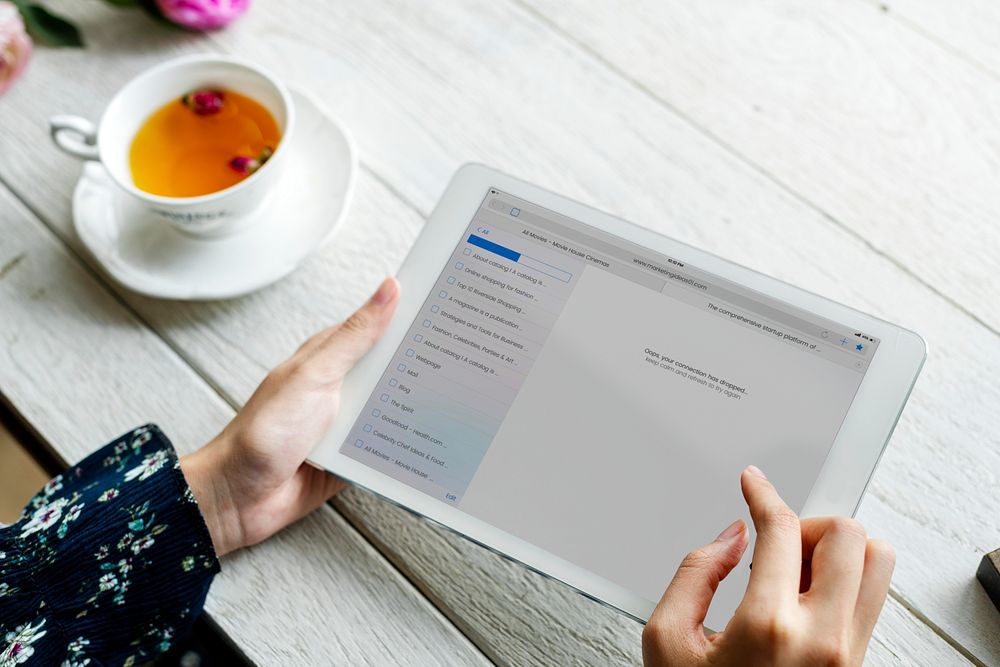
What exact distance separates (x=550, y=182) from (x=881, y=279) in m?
0.29

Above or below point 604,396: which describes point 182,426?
below

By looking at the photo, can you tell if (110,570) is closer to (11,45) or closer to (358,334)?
(358,334)

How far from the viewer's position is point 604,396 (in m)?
0.55

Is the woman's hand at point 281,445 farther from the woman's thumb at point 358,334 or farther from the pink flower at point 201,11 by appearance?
the pink flower at point 201,11

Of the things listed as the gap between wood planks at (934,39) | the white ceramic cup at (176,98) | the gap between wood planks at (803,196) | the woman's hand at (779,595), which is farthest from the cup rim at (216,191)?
the gap between wood planks at (934,39)

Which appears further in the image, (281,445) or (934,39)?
(934,39)

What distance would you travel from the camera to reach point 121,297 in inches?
27.9

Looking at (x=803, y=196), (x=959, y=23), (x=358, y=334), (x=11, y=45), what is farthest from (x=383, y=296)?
(x=959, y=23)

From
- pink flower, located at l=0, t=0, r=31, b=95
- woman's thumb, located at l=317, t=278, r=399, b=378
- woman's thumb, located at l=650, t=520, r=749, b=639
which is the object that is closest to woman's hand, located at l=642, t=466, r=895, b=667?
woman's thumb, located at l=650, t=520, r=749, b=639

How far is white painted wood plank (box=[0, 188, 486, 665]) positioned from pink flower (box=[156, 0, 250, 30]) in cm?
23

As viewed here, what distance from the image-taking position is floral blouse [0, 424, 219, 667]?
0.58 metres

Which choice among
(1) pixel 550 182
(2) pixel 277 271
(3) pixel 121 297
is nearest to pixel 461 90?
(1) pixel 550 182

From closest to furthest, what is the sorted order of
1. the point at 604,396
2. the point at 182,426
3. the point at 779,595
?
the point at 779,595
the point at 604,396
the point at 182,426

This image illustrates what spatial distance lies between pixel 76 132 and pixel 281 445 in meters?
0.34
